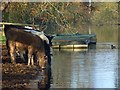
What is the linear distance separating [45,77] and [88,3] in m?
8.39

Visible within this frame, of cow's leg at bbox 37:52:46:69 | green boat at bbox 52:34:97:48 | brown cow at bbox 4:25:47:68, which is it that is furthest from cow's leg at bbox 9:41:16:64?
green boat at bbox 52:34:97:48

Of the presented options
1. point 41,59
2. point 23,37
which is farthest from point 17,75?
point 23,37

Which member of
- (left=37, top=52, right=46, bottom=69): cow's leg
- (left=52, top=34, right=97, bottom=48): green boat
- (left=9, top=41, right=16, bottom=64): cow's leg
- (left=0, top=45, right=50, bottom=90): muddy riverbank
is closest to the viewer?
(left=0, top=45, right=50, bottom=90): muddy riverbank

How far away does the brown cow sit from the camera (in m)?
12.3

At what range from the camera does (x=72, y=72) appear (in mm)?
12453

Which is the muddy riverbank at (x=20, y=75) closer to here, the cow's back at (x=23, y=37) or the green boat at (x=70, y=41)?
the cow's back at (x=23, y=37)

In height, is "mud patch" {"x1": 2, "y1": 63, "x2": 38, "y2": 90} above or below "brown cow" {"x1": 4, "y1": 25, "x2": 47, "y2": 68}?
below

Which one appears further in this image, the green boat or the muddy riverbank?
the green boat

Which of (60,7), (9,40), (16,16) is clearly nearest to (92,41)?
(16,16)

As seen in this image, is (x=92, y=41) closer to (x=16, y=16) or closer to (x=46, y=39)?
(x=16, y=16)

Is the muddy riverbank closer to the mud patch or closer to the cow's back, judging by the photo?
the mud patch

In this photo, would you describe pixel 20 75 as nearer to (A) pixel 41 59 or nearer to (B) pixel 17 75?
(B) pixel 17 75

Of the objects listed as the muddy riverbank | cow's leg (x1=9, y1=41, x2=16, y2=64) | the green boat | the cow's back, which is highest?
the cow's back

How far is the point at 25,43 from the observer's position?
40.7 ft
